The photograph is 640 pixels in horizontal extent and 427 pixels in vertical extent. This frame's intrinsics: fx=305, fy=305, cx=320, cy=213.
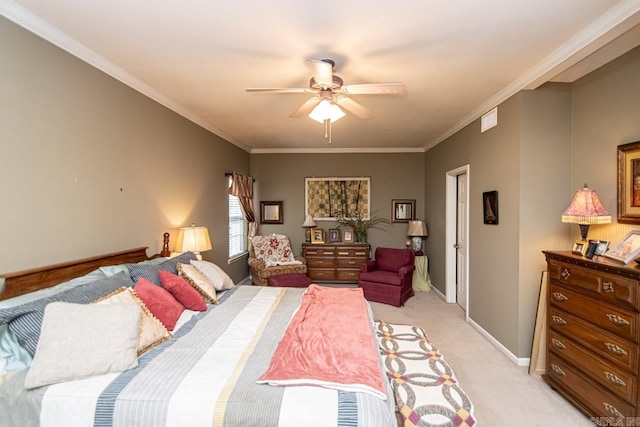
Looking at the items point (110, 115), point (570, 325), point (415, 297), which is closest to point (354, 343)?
point (570, 325)

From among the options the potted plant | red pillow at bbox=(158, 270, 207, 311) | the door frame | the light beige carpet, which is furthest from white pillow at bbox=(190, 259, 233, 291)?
the door frame

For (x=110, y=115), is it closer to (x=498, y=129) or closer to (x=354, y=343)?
(x=354, y=343)

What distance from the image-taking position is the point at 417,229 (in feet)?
18.3

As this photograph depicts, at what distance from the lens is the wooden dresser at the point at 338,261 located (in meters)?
5.60

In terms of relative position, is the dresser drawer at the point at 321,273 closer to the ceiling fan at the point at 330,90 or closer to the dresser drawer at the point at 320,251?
the dresser drawer at the point at 320,251

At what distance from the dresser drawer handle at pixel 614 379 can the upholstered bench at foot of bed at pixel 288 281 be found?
11.7 feet

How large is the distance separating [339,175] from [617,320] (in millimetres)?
4599

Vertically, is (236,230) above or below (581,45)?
below

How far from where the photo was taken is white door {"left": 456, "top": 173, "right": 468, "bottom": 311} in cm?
443

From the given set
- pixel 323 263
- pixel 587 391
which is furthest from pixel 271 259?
pixel 587 391

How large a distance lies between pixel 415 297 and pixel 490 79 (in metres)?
3.43

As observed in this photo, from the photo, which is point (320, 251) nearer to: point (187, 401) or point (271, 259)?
point (271, 259)

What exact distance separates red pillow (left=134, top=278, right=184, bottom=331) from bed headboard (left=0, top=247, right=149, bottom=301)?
0.48 m

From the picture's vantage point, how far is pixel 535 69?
2521 millimetres
